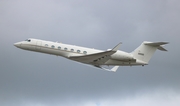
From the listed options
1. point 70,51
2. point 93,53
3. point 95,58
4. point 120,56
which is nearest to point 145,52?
point 120,56

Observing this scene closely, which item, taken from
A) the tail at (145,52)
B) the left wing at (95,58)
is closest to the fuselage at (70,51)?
the left wing at (95,58)

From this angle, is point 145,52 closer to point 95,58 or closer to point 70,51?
point 95,58

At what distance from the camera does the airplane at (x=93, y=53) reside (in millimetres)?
37938

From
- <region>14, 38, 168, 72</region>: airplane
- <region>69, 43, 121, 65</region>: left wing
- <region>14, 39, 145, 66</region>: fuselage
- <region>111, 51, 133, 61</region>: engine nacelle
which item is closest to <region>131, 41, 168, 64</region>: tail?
<region>14, 38, 168, 72</region>: airplane

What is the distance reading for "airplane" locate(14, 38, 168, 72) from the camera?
37.9 metres

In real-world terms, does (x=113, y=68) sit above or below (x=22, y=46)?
below

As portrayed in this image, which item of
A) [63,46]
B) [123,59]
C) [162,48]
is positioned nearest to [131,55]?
[123,59]

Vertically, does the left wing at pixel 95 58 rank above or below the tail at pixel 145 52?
below

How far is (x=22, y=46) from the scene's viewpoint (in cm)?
3966

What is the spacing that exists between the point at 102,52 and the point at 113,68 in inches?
296

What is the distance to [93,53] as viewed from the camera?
3778cm

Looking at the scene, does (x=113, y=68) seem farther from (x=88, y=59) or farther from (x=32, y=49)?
(x=32, y=49)

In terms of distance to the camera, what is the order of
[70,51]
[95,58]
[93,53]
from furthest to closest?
[70,51]
[95,58]
[93,53]

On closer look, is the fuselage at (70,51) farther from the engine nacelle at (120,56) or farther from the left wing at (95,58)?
the left wing at (95,58)
